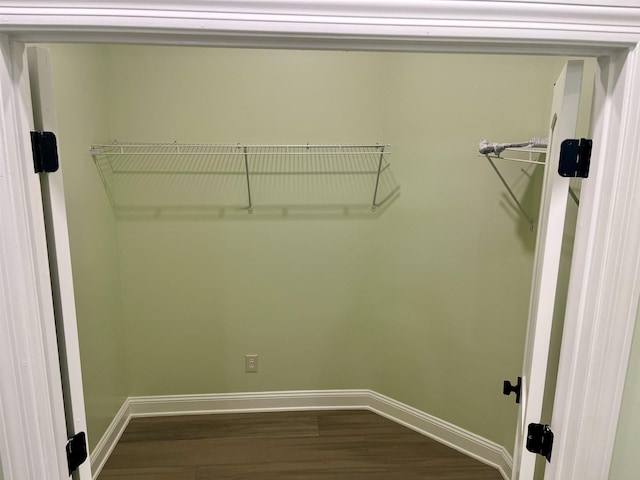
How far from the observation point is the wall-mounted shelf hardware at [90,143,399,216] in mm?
2604

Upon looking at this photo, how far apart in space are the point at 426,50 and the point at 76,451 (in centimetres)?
127

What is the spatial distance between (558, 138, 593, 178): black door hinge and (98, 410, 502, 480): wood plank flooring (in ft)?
6.57

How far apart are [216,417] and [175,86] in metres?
2.08

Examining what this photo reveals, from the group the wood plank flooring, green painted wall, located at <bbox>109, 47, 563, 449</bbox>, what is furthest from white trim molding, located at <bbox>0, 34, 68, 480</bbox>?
green painted wall, located at <bbox>109, 47, 563, 449</bbox>

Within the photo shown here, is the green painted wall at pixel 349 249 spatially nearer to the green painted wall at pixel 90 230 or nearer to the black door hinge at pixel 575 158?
the green painted wall at pixel 90 230

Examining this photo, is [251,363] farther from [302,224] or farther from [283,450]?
[302,224]

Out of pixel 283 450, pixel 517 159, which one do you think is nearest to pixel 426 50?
pixel 517 159

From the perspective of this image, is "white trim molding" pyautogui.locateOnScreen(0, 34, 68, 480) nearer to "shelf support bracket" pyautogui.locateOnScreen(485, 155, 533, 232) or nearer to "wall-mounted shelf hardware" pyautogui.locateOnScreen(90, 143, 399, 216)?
"wall-mounted shelf hardware" pyautogui.locateOnScreen(90, 143, 399, 216)

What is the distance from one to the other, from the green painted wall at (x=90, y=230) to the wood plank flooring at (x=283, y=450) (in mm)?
292

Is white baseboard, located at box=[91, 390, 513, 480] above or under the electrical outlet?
under

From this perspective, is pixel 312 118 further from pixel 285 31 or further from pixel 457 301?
pixel 285 31

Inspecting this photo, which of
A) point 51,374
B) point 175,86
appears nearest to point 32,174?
point 51,374

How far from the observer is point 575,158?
1013 mm

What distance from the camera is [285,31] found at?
0.87 m
